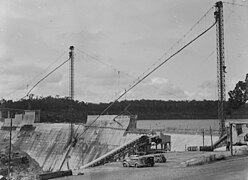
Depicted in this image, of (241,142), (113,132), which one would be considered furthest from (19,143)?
(241,142)

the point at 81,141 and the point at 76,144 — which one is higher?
the point at 81,141

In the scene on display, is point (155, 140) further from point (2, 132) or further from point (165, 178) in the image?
point (2, 132)

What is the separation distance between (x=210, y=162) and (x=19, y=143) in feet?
279

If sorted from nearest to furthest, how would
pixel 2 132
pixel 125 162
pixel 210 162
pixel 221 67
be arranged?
pixel 210 162 → pixel 125 162 → pixel 221 67 → pixel 2 132

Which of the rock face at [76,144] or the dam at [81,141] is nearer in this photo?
the dam at [81,141]

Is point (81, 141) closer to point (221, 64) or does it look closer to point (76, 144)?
point (76, 144)

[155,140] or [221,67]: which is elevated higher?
[221,67]

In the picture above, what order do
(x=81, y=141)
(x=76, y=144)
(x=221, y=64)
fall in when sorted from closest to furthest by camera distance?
1. (x=221, y=64)
2. (x=76, y=144)
3. (x=81, y=141)

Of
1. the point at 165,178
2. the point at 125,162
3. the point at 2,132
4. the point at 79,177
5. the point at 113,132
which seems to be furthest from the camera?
the point at 2,132

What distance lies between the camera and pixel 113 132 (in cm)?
7750

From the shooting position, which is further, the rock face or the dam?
the rock face

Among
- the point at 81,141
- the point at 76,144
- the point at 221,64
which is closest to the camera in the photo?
the point at 221,64

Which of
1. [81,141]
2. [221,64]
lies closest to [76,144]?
[81,141]

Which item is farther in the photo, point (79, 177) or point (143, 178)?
point (79, 177)
